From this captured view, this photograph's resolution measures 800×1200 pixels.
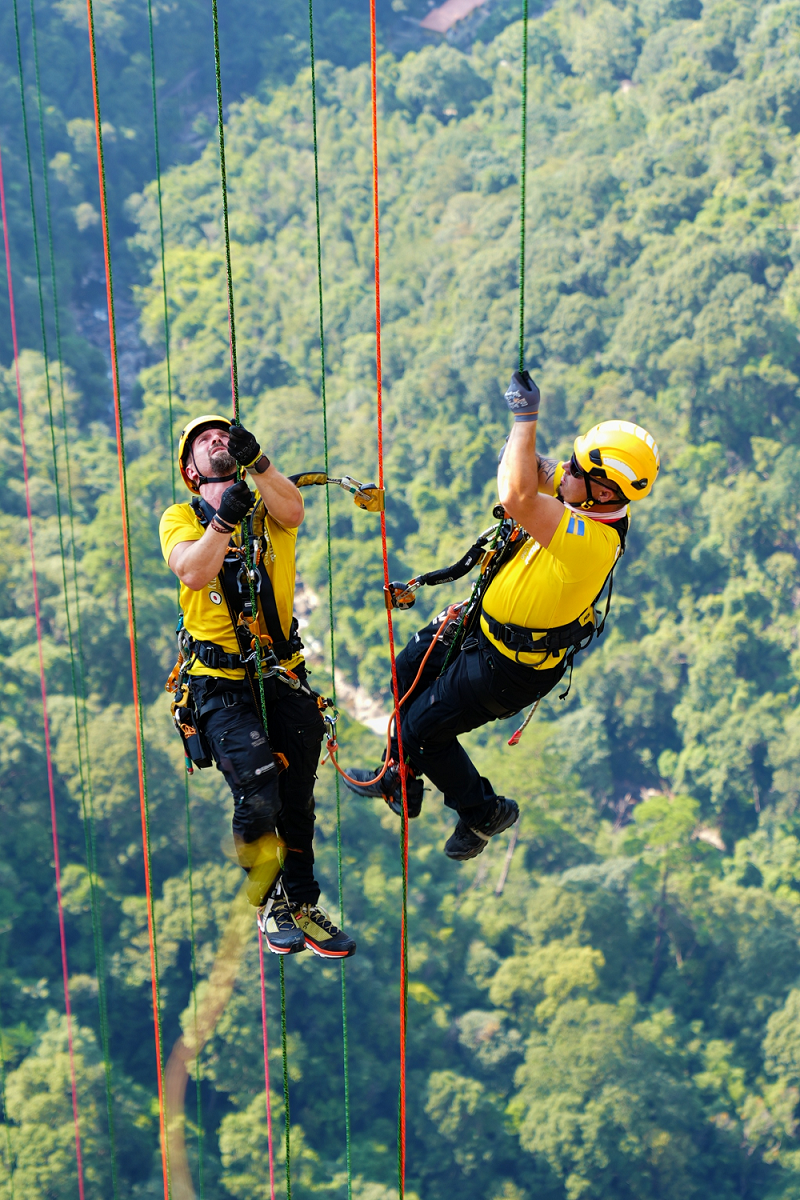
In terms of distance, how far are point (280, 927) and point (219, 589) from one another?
130 centimetres

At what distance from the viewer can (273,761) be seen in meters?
4.78

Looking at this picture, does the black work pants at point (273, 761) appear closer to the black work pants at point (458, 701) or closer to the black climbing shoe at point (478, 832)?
the black work pants at point (458, 701)

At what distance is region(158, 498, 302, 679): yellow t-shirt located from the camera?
15.2ft

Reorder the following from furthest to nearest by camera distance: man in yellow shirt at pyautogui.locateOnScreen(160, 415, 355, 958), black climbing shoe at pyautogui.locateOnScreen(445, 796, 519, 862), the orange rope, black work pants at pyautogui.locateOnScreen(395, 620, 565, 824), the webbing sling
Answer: black climbing shoe at pyautogui.locateOnScreen(445, 796, 519, 862) → the orange rope → black work pants at pyautogui.locateOnScreen(395, 620, 565, 824) → the webbing sling → man in yellow shirt at pyautogui.locateOnScreen(160, 415, 355, 958)

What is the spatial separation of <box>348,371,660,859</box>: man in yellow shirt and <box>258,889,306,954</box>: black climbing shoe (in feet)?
2.23

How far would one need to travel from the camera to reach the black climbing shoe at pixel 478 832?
17.8 ft

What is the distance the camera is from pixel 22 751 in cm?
3170

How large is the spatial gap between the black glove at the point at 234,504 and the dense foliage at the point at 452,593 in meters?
23.7

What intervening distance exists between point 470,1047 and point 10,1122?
35.1ft

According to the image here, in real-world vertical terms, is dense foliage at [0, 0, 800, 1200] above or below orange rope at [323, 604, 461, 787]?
above

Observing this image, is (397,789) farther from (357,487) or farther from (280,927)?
(357,487)

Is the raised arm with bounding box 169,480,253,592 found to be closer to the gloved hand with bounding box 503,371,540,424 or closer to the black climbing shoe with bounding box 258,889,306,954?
the gloved hand with bounding box 503,371,540,424

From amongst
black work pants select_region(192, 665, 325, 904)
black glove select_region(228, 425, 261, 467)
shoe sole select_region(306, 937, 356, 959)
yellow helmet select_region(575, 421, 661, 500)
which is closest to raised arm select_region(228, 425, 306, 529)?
black glove select_region(228, 425, 261, 467)

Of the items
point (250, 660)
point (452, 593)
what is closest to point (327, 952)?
point (250, 660)
